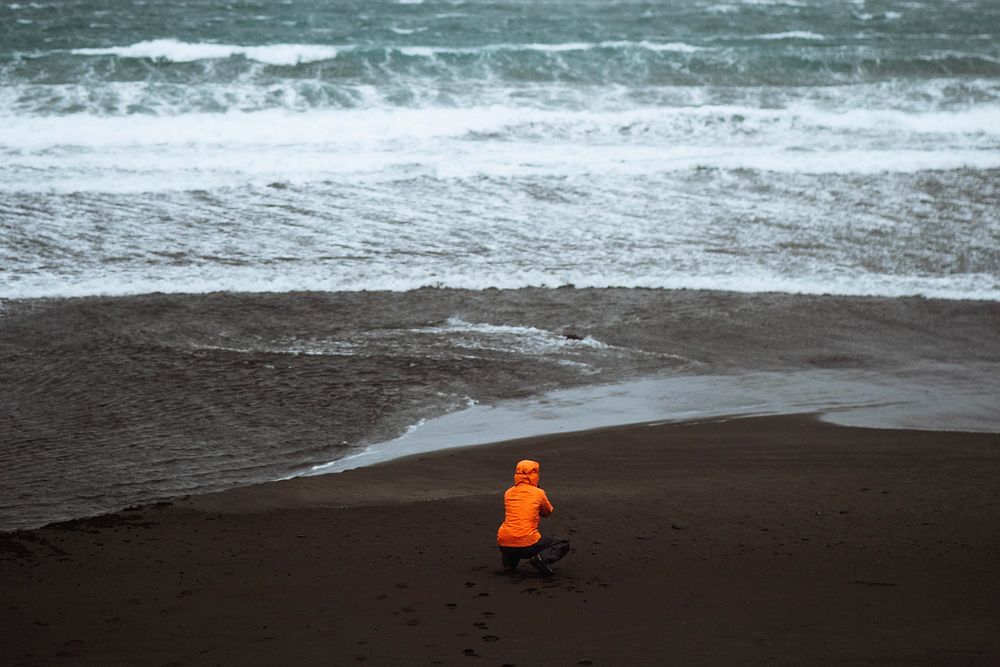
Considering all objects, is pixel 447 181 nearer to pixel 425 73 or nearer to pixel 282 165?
pixel 282 165

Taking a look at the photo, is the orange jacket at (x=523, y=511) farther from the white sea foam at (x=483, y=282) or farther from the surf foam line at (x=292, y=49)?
the surf foam line at (x=292, y=49)

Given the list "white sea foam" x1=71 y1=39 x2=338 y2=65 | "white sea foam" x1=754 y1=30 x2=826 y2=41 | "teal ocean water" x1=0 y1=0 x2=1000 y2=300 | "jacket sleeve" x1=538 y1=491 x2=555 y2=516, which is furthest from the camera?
"white sea foam" x1=754 y1=30 x2=826 y2=41

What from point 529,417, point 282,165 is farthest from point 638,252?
point 282,165

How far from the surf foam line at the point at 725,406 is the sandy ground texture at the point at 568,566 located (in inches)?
14.2

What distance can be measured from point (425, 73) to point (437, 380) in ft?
48.0

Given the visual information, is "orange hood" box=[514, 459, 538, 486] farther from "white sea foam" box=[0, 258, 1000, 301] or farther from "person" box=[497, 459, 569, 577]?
"white sea foam" box=[0, 258, 1000, 301]

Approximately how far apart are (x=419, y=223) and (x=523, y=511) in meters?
8.21

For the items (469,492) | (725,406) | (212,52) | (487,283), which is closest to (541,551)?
(469,492)

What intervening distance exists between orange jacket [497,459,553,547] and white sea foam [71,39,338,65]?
18490mm

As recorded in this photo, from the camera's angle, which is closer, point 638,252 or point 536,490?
point 536,490

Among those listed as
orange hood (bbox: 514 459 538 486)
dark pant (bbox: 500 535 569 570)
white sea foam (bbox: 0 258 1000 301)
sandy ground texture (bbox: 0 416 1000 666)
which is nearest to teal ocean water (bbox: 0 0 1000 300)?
white sea foam (bbox: 0 258 1000 301)

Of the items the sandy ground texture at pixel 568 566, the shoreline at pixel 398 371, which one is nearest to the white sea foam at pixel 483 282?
the shoreline at pixel 398 371

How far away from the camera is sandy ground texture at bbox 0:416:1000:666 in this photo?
4.41 metres

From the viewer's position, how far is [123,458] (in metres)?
7.00
